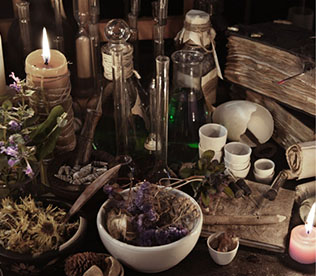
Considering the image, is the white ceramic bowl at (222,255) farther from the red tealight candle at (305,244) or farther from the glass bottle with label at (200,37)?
the glass bottle with label at (200,37)

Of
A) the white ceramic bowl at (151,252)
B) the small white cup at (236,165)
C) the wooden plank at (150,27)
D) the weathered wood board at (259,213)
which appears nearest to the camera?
the white ceramic bowl at (151,252)

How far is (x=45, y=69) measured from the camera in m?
0.89

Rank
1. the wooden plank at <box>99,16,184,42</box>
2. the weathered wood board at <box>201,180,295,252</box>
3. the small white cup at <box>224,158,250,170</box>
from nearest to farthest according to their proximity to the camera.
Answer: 1. the weathered wood board at <box>201,180,295,252</box>
2. the small white cup at <box>224,158,250,170</box>
3. the wooden plank at <box>99,16,184,42</box>

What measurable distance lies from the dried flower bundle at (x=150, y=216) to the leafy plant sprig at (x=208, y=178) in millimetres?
50

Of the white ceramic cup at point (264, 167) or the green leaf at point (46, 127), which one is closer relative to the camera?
the green leaf at point (46, 127)

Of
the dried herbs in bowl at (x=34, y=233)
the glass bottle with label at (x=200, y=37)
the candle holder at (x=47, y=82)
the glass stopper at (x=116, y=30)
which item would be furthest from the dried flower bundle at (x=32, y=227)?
the glass bottle with label at (x=200, y=37)

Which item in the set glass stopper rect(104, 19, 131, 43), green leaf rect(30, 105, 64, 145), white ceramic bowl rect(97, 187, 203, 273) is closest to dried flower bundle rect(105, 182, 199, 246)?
white ceramic bowl rect(97, 187, 203, 273)

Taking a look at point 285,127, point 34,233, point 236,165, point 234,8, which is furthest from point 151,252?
point 234,8

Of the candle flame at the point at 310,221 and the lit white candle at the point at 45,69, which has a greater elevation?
the lit white candle at the point at 45,69

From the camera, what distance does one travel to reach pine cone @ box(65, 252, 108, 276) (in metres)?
0.76

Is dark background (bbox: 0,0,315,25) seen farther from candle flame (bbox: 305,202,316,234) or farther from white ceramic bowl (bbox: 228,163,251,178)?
candle flame (bbox: 305,202,316,234)

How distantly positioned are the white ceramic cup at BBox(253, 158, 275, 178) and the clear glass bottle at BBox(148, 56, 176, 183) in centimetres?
14

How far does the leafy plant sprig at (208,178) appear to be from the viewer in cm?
87

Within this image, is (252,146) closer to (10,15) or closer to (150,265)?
(150,265)
